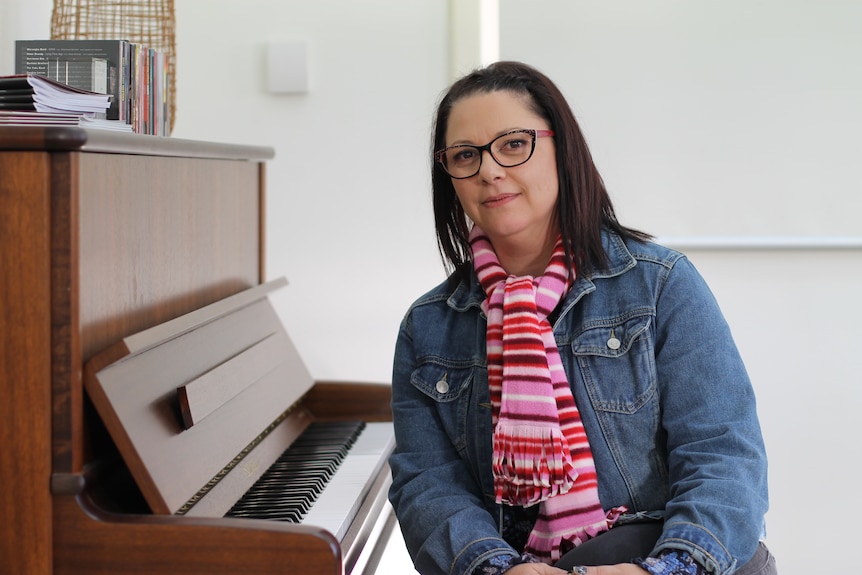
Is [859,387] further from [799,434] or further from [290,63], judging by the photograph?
[290,63]

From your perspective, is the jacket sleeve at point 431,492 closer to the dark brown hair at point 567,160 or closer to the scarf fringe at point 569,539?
the scarf fringe at point 569,539

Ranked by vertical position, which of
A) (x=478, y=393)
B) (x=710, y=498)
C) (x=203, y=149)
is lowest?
(x=710, y=498)

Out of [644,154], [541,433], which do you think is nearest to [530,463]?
[541,433]

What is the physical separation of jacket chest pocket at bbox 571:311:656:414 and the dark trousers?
0.17m

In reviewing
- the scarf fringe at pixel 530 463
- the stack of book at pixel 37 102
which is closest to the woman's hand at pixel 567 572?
the scarf fringe at pixel 530 463

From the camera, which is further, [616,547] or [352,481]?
[352,481]

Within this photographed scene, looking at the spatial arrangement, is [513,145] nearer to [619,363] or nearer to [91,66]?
[619,363]

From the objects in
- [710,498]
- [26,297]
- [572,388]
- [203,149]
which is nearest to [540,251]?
[572,388]

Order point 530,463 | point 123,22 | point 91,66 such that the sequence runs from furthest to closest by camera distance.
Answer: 1. point 123,22
2. point 91,66
3. point 530,463

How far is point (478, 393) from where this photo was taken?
1583mm

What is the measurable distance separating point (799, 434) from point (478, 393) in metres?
1.65

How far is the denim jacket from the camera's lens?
1391mm

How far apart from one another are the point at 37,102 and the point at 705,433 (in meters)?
1.07

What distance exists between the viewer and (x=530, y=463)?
145 cm
